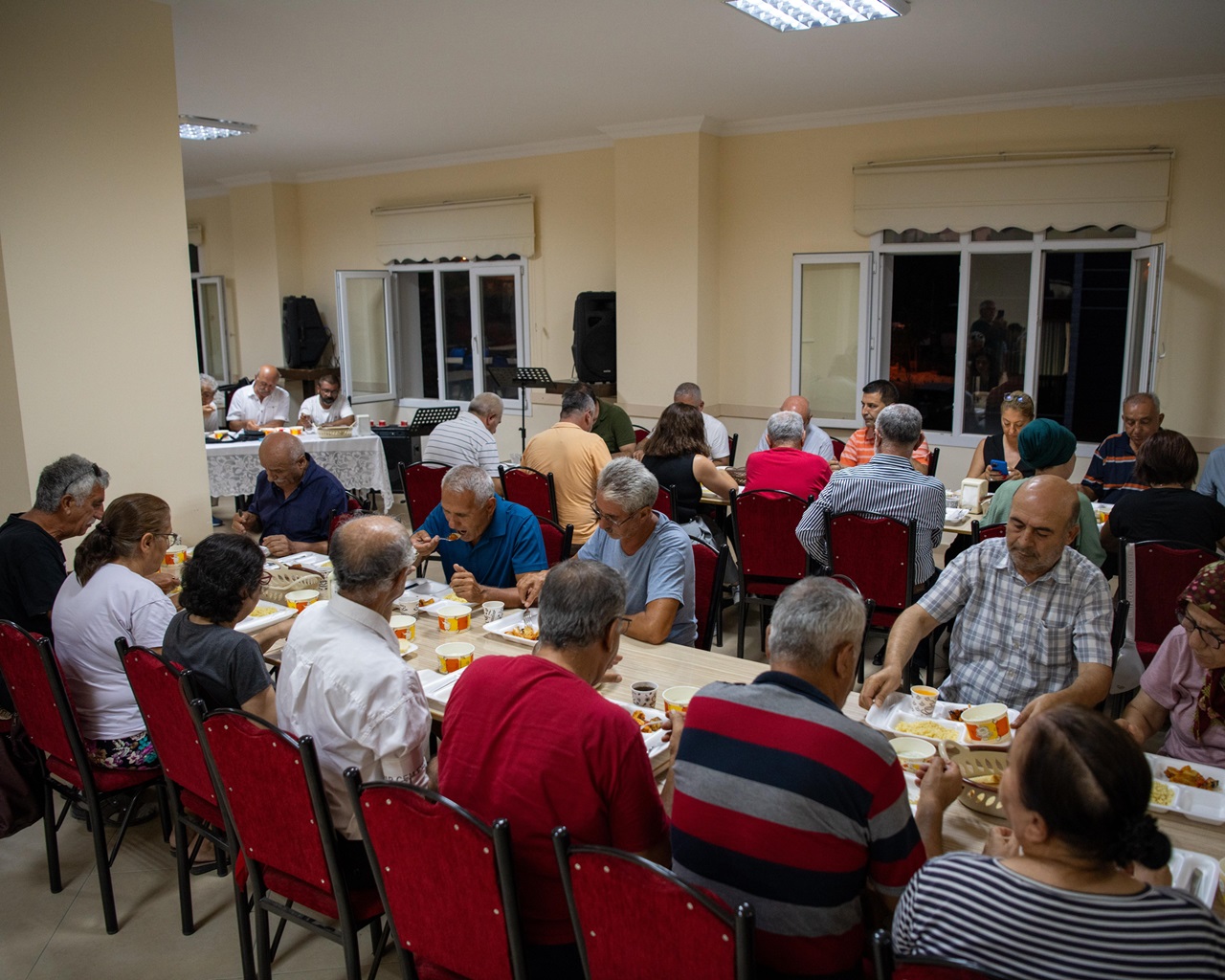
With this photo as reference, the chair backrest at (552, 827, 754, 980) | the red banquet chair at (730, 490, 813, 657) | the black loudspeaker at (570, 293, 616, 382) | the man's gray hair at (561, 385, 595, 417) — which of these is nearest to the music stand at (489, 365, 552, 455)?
the black loudspeaker at (570, 293, 616, 382)

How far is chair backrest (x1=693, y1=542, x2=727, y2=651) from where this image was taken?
3480mm

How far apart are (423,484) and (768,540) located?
6.97 ft

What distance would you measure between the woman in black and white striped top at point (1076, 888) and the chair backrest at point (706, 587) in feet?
6.57

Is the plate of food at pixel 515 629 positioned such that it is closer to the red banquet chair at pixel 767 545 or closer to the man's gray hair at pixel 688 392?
the red banquet chair at pixel 767 545

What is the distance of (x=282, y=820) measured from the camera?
2211mm

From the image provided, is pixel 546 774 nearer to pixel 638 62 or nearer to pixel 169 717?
pixel 169 717

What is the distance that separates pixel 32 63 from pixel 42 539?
2202mm

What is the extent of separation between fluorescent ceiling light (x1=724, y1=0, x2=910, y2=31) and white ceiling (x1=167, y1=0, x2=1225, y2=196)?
0.43ft

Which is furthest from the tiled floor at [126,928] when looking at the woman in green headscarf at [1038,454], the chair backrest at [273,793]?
the woman in green headscarf at [1038,454]

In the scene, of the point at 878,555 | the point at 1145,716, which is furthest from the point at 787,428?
the point at 1145,716

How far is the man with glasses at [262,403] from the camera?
8633 millimetres

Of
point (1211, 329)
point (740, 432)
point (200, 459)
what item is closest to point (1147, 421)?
point (1211, 329)

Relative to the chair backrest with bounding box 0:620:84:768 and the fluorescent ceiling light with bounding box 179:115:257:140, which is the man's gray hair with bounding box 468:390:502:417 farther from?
the chair backrest with bounding box 0:620:84:768

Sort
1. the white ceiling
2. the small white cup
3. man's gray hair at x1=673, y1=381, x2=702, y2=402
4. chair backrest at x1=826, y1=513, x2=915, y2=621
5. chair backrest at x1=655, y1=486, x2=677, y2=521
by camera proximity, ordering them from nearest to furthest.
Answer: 1. the small white cup
2. chair backrest at x1=826, y1=513, x2=915, y2=621
3. the white ceiling
4. chair backrest at x1=655, y1=486, x2=677, y2=521
5. man's gray hair at x1=673, y1=381, x2=702, y2=402
